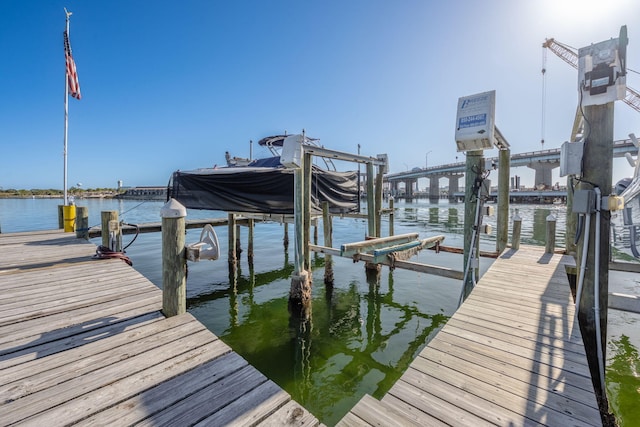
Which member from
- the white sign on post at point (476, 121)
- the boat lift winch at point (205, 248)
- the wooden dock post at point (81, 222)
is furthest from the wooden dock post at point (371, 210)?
the wooden dock post at point (81, 222)

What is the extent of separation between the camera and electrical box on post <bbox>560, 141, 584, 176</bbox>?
3.51m

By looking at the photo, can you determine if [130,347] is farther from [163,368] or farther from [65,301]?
[65,301]

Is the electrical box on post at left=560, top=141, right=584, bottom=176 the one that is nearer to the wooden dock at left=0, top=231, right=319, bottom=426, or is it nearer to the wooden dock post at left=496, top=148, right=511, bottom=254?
the wooden dock post at left=496, top=148, right=511, bottom=254

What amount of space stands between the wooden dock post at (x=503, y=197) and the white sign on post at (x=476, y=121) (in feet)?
8.72

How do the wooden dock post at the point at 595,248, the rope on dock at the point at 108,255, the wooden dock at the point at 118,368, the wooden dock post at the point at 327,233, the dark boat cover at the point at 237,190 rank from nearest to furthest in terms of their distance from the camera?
the wooden dock at the point at 118,368 < the wooden dock post at the point at 595,248 < the rope on dock at the point at 108,255 < the dark boat cover at the point at 237,190 < the wooden dock post at the point at 327,233

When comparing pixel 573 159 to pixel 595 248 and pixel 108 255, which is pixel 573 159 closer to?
pixel 595 248

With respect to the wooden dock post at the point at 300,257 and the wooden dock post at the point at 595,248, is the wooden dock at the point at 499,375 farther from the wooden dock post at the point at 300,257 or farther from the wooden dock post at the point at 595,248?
the wooden dock post at the point at 300,257

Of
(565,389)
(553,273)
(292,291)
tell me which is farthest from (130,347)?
(553,273)

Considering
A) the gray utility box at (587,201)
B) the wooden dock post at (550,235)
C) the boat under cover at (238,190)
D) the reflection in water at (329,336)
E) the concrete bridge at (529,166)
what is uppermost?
the concrete bridge at (529,166)

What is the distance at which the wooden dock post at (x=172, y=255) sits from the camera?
329 centimetres

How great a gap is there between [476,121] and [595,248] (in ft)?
7.73

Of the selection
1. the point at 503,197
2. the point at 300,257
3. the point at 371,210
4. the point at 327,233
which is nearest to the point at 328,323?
the point at 300,257

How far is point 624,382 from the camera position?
4465mm

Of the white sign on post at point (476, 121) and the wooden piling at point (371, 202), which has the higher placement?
the white sign on post at point (476, 121)
